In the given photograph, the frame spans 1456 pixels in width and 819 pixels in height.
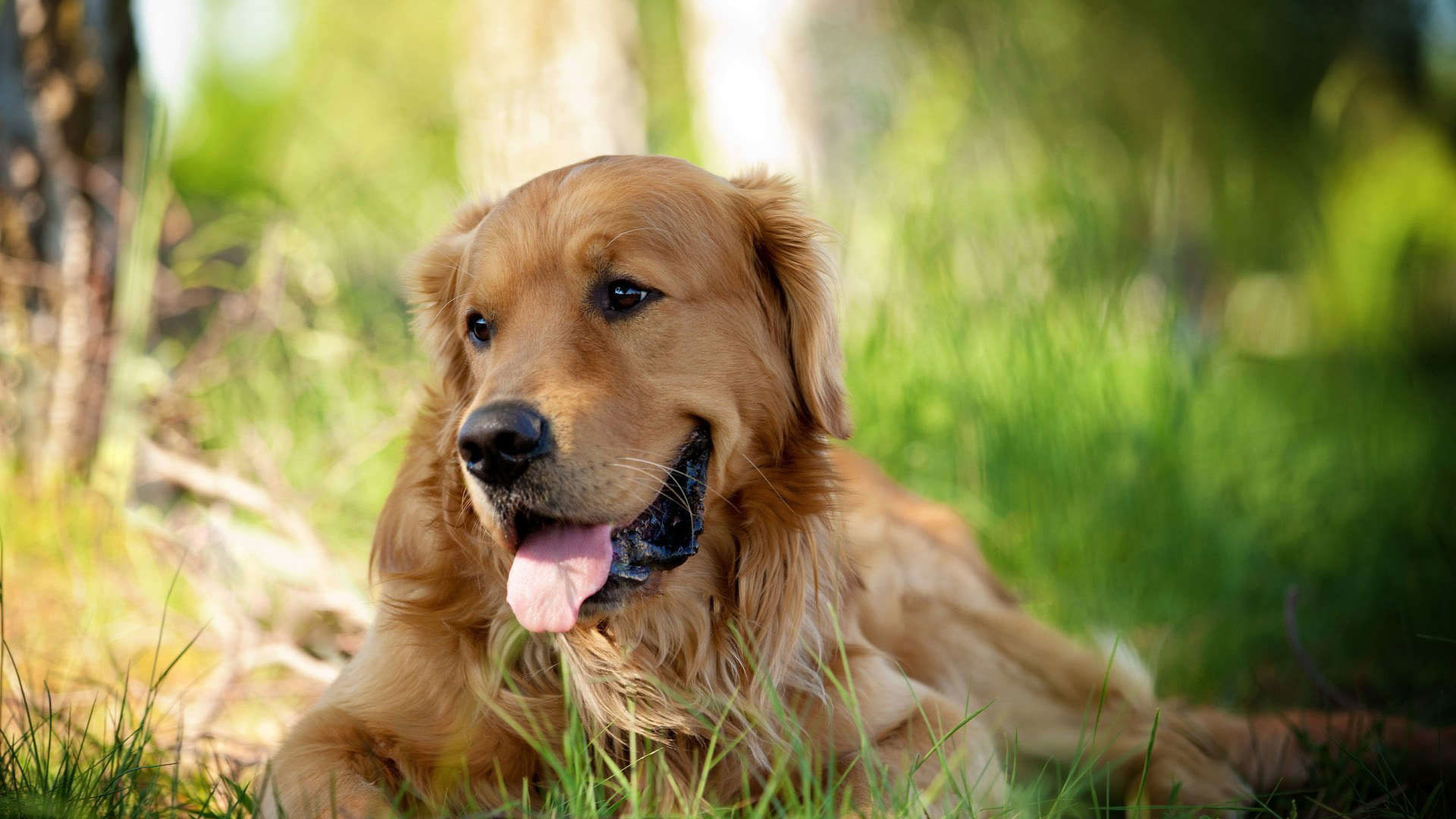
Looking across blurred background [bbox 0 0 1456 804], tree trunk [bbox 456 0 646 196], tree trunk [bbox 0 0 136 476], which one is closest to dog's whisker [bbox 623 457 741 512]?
blurred background [bbox 0 0 1456 804]

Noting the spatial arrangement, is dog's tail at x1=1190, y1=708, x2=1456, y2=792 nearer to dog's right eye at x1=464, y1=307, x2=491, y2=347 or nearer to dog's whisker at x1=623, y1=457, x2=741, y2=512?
dog's whisker at x1=623, y1=457, x2=741, y2=512

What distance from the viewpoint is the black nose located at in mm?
1888

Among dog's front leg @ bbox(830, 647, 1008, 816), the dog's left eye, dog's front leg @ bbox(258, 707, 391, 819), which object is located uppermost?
the dog's left eye

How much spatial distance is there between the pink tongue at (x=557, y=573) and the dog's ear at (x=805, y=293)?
60cm

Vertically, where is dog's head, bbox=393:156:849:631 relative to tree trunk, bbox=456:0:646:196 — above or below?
below

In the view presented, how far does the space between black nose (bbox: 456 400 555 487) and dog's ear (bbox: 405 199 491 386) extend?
2.07 feet

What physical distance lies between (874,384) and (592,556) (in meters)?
2.60

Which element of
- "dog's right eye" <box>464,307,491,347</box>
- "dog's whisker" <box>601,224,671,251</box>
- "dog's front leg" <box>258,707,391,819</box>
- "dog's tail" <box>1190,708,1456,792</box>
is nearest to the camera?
"dog's front leg" <box>258,707,391,819</box>

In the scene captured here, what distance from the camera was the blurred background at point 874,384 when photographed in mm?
3418

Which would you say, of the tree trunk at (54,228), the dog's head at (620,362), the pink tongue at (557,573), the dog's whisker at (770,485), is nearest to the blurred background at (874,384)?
the tree trunk at (54,228)

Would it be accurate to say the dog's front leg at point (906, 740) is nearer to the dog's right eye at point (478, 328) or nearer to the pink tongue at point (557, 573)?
the pink tongue at point (557, 573)

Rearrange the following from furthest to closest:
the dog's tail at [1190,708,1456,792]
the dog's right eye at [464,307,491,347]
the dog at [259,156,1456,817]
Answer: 1. the dog's tail at [1190,708,1456,792]
2. the dog's right eye at [464,307,491,347]
3. the dog at [259,156,1456,817]

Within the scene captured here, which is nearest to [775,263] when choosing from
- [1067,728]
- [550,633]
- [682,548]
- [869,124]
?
[682,548]

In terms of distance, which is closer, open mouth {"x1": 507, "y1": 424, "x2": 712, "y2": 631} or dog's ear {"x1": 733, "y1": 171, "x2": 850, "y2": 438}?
open mouth {"x1": 507, "y1": 424, "x2": 712, "y2": 631}
